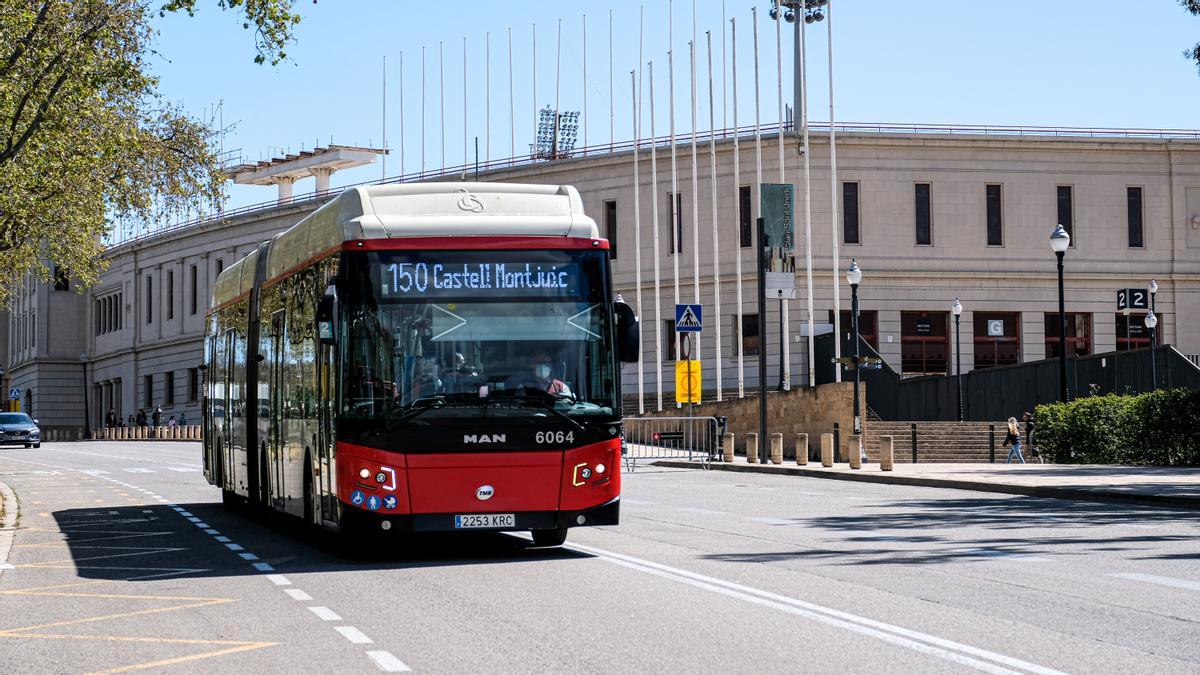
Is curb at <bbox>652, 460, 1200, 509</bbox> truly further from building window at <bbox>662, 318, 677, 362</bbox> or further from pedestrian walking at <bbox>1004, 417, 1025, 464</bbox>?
building window at <bbox>662, 318, 677, 362</bbox>

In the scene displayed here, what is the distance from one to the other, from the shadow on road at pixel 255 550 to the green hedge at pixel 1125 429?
1874 centimetres

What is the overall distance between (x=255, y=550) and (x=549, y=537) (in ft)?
10.3

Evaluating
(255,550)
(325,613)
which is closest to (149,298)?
(255,550)

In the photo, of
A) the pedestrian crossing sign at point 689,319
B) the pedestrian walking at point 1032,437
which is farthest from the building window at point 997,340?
the pedestrian crossing sign at point 689,319

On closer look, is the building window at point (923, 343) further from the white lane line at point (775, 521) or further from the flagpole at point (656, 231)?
the white lane line at point (775, 521)

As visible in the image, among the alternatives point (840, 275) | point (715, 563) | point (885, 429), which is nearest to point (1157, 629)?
point (715, 563)

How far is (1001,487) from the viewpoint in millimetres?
26984

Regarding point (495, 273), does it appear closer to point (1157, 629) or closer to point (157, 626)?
point (157, 626)

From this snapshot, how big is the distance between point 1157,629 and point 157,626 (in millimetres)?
6457

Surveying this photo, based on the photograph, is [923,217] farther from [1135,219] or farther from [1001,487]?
[1001,487]

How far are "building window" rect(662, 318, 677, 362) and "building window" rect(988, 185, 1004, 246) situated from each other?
12775 mm

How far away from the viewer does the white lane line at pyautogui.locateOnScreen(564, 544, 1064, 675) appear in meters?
8.79

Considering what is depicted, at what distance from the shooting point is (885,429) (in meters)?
46.3

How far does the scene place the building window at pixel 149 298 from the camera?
9819 cm
